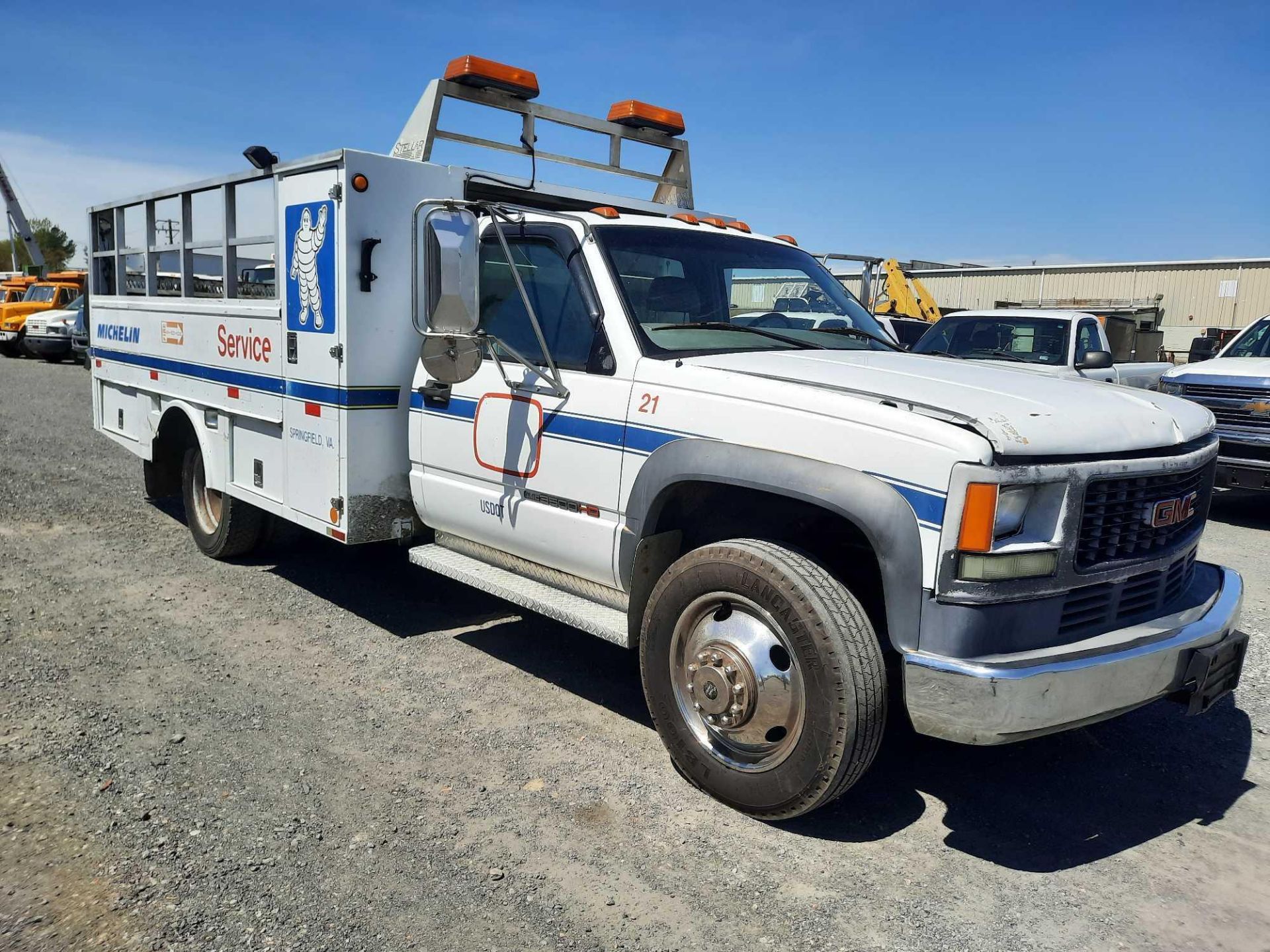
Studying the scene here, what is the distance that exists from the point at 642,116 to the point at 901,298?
1707 cm

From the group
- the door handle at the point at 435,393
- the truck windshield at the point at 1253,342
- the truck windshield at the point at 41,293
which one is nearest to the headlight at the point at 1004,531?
the door handle at the point at 435,393

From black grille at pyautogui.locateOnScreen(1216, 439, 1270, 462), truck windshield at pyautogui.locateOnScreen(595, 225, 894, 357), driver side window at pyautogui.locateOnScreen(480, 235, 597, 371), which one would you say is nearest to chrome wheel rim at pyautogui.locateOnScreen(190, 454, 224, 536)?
driver side window at pyautogui.locateOnScreen(480, 235, 597, 371)

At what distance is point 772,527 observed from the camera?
12.8 feet

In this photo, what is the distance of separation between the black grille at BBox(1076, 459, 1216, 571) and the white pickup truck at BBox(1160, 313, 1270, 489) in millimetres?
5729

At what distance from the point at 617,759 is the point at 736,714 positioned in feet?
2.37

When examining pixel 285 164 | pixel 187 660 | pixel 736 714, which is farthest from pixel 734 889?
pixel 285 164

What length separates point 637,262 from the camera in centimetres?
436

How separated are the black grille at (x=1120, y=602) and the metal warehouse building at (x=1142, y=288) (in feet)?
71.4

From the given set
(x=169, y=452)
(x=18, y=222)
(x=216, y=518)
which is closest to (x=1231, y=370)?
(x=216, y=518)

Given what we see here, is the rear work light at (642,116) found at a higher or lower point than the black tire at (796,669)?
higher

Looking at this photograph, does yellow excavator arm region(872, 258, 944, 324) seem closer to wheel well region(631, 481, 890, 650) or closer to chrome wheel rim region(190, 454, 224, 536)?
chrome wheel rim region(190, 454, 224, 536)

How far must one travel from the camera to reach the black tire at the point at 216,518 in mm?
6484

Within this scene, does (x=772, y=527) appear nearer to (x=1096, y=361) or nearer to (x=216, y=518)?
(x=216, y=518)

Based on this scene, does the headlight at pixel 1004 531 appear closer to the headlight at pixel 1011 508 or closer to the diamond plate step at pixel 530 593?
the headlight at pixel 1011 508
